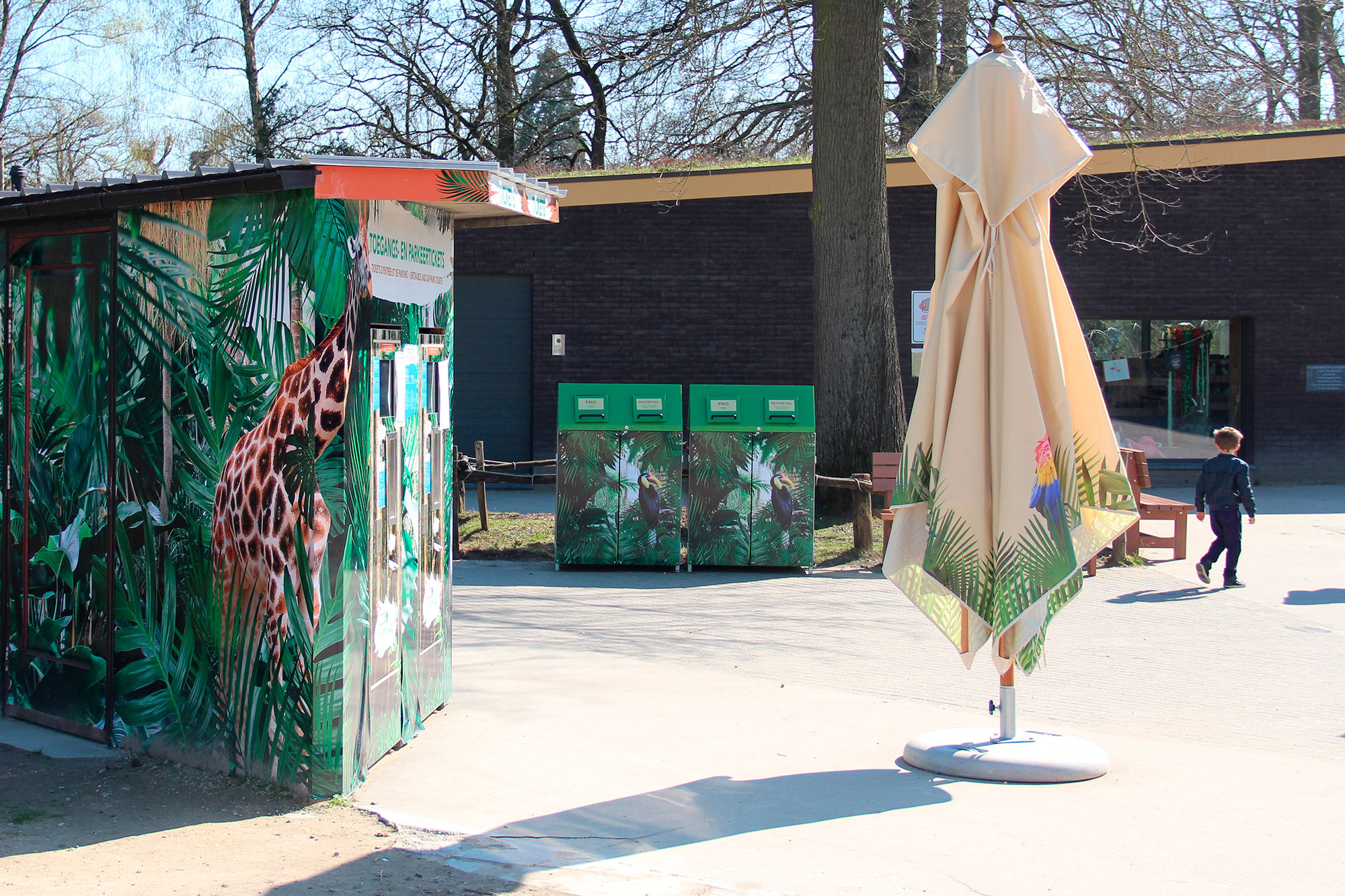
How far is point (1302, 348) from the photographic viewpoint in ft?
55.7

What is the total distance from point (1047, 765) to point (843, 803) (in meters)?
0.95

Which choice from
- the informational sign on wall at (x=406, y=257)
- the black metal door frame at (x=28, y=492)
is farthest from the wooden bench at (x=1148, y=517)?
the black metal door frame at (x=28, y=492)

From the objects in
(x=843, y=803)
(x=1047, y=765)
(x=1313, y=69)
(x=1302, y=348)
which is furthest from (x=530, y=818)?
(x=1313, y=69)

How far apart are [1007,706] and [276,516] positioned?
3271 millimetres

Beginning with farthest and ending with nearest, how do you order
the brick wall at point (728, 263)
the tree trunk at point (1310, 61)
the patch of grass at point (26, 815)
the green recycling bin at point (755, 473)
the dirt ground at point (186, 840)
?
the tree trunk at point (1310, 61) < the brick wall at point (728, 263) < the green recycling bin at point (755, 473) < the patch of grass at point (26, 815) < the dirt ground at point (186, 840)

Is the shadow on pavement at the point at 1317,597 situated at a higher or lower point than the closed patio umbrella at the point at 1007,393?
lower

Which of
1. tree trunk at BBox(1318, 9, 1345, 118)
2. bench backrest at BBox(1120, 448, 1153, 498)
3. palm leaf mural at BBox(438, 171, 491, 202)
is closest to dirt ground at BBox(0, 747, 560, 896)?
palm leaf mural at BBox(438, 171, 491, 202)

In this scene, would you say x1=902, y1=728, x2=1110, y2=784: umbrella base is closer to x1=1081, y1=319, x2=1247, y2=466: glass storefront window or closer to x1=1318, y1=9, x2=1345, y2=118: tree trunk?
x1=1081, y1=319, x2=1247, y2=466: glass storefront window

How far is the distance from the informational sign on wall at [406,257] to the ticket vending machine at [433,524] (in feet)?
0.71

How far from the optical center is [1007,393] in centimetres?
494

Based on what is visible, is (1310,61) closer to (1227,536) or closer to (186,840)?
(1227,536)

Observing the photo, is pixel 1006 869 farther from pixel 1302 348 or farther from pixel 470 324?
pixel 1302 348

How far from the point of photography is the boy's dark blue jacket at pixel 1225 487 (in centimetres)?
943

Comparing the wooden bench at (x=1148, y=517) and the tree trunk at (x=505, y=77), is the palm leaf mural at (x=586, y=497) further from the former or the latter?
the tree trunk at (x=505, y=77)
